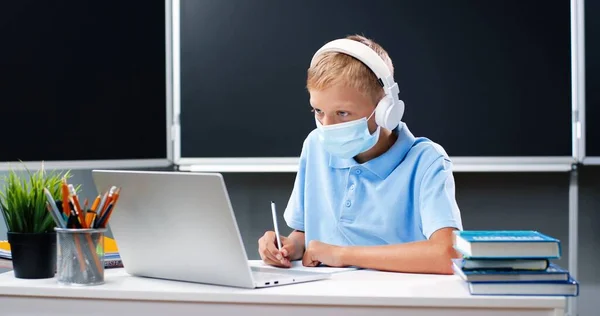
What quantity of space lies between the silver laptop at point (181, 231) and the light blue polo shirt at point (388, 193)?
1.51 ft

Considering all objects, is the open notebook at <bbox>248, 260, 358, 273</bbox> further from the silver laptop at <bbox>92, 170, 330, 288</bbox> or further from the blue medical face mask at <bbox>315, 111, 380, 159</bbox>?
the blue medical face mask at <bbox>315, 111, 380, 159</bbox>

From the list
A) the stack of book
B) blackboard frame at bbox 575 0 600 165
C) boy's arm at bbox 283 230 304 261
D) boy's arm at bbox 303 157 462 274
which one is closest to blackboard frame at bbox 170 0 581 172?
blackboard frame at bbox 575 0 600 165

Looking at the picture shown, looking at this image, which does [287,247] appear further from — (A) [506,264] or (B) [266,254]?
(A) [506,264]

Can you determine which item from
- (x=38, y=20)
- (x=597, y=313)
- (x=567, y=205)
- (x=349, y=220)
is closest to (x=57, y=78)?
(x=38, y=20)

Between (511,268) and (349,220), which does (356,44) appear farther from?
(511,268)

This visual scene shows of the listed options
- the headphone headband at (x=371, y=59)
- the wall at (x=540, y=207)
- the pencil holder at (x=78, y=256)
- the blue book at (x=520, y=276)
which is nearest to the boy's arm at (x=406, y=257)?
the blue book at (x=520, y=276)

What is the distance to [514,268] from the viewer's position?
126 centimetres

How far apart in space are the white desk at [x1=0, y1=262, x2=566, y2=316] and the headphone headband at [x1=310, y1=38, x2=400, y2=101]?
0.52 meters

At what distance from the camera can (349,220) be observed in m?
1.92

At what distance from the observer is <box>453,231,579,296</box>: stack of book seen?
123 cm

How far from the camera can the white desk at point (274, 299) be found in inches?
47.5

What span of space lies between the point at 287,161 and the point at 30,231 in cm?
167

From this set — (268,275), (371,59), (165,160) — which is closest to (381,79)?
(371,59)

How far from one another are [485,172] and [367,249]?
65.4 inches
